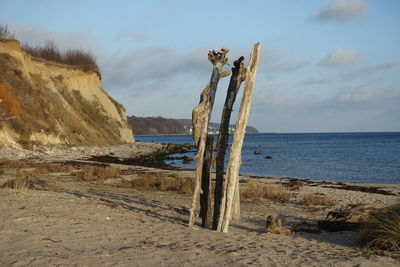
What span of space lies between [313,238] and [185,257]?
3.70 m

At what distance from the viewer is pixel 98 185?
1742 centimetres

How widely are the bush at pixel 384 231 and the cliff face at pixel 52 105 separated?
30.0 metres

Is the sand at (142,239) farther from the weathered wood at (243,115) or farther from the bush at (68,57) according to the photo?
the bush at (68,57)

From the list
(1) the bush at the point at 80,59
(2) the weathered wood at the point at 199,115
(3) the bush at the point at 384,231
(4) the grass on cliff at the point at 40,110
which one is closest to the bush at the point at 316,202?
(3) the bush at the point at 384,231

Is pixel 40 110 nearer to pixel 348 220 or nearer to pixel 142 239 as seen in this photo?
pixel 142 239

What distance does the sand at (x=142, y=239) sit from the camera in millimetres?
6605

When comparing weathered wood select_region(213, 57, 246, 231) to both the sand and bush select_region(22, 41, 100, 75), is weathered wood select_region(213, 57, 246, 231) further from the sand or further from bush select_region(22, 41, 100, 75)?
bush select_region(22, 41, 100, 75)

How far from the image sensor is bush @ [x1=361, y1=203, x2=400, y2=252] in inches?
300

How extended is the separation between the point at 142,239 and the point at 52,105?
127 feet

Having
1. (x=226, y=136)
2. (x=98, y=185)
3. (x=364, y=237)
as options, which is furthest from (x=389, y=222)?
(x=98, y=185)

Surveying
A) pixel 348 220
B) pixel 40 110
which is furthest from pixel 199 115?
pixel 40 110

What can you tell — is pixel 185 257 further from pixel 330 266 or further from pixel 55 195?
pixel 55 195

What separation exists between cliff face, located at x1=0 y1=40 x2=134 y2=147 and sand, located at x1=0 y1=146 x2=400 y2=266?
25.0 meters

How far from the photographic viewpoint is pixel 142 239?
799cm
